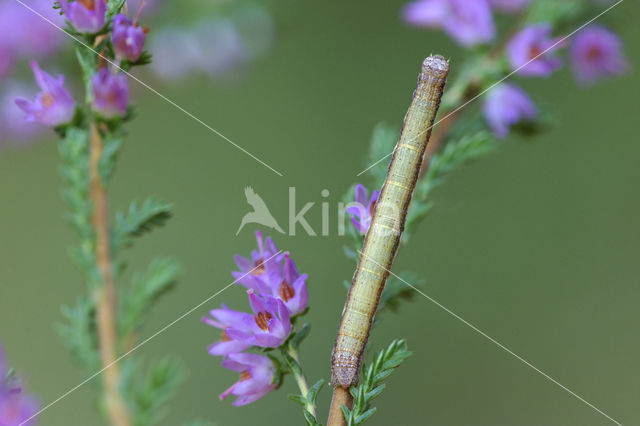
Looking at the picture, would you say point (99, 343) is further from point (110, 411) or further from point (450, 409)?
point (450, 409)

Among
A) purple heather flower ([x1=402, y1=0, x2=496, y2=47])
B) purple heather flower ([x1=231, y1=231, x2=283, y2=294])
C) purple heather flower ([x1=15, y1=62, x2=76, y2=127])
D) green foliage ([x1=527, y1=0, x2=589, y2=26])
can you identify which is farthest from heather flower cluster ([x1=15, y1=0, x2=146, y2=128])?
green foliage ([x1=527, y1=0, x2=589, y2=26])

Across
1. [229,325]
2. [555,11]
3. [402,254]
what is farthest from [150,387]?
[402,254]

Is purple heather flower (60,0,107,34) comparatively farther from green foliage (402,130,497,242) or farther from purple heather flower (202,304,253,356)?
green foliage (402,130,497,242)

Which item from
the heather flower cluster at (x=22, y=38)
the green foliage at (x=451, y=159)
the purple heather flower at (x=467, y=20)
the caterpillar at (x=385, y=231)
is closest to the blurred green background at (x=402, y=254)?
the heather flower cluster at (x=22, y=38)

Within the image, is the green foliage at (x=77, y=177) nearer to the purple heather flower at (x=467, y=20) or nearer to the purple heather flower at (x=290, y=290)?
the purple heather flower at (x=290, y=290)

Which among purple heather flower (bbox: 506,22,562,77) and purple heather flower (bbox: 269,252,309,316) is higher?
purple heather flower (bbox: 506,22,562,77)

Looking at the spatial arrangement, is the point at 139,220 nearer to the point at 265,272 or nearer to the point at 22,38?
the point at 265,272
